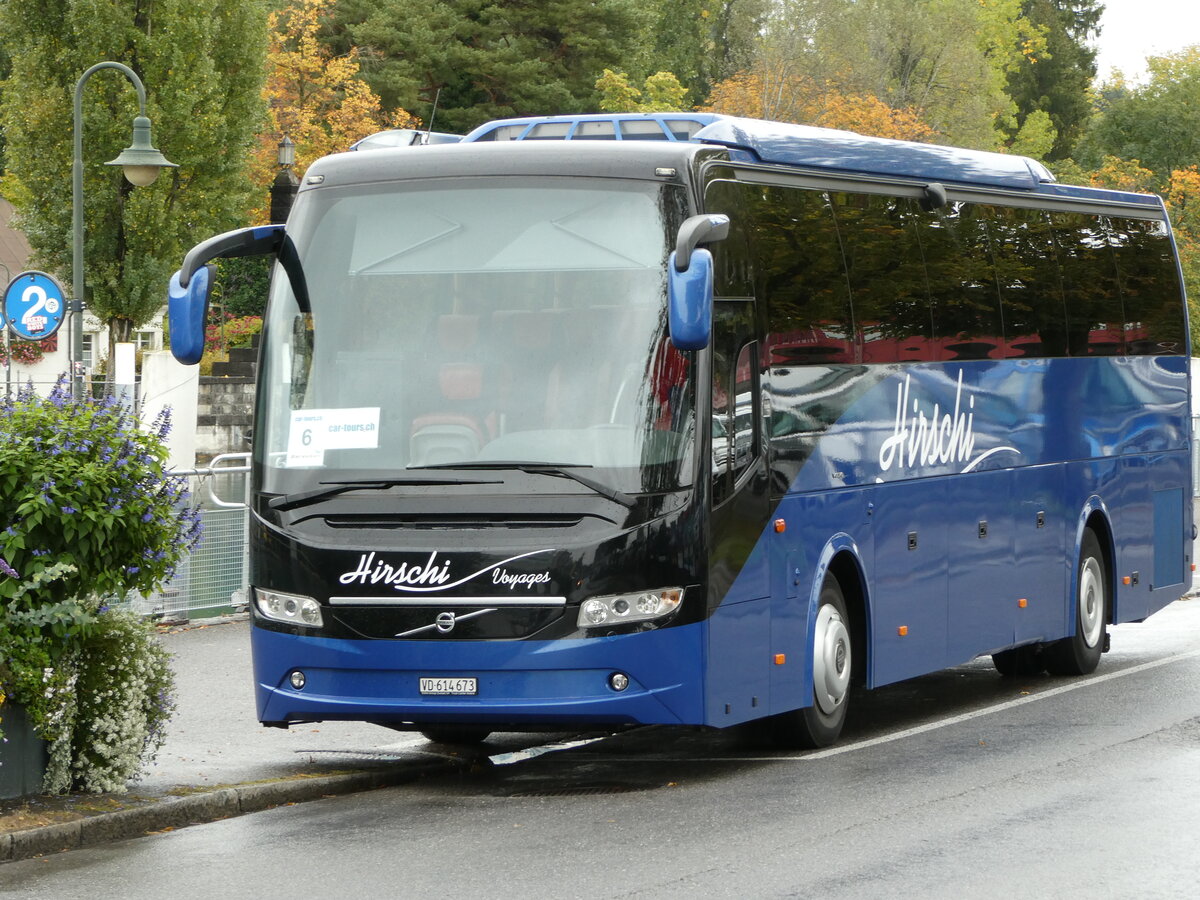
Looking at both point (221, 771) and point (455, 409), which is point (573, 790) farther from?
point (455, 409)

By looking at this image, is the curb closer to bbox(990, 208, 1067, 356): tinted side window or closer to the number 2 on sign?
bbox(990, 208, 1067, 356): tinted side window

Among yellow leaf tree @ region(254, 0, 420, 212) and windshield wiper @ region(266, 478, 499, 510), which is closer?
windshield wiper @ region(266, 478, 499, 510)

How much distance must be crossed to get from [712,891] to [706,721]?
2.43 meters

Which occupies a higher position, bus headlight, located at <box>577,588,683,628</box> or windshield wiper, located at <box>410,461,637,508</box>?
windshield wiper, located at <box>410,461,637,508</box>

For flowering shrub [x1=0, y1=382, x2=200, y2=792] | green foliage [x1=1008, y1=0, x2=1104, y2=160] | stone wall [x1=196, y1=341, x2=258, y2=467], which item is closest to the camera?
flowering shrub [x1=0, y1=382, x2=200, y2=792]

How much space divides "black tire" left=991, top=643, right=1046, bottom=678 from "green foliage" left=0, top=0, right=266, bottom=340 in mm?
28684

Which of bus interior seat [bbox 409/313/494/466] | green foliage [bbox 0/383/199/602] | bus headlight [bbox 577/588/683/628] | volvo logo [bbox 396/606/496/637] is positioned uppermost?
bus interior seat [bbox 409/313/494/466]

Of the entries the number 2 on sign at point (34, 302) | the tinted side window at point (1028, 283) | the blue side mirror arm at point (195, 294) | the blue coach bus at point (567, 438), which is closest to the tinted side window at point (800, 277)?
the blue coach bus at point (567, 438)

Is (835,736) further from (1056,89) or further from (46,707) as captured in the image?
(1056,89)

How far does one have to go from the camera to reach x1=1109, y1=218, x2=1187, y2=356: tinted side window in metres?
16.4

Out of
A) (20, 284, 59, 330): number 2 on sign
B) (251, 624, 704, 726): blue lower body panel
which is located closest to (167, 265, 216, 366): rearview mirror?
(251, 624, 704, 726): blue lower body panel

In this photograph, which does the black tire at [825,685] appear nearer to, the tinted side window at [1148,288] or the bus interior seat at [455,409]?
the bus interior seat at [455,409]

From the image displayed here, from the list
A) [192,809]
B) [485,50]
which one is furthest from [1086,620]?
[485,50]

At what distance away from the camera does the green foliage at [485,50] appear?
62.6m
